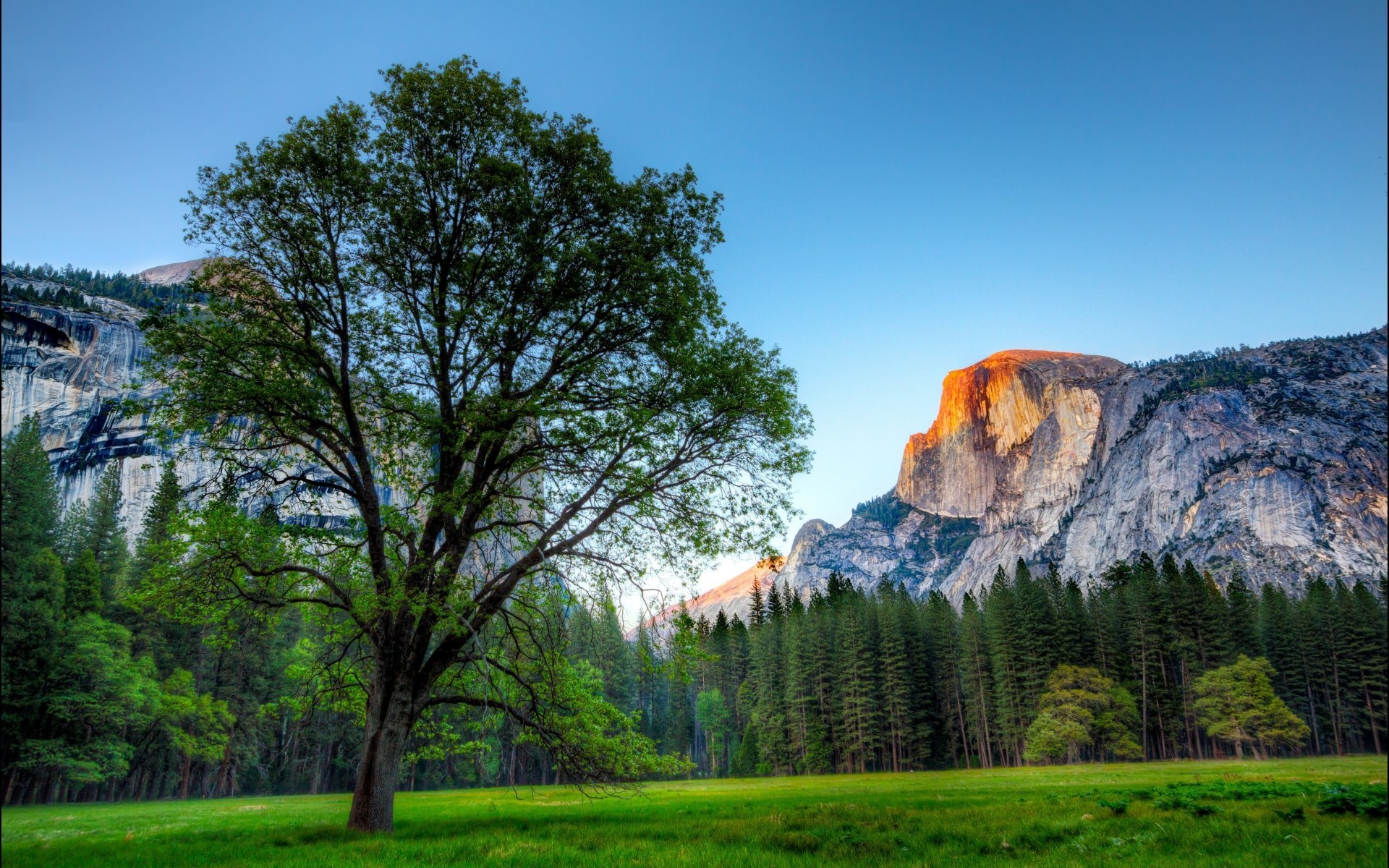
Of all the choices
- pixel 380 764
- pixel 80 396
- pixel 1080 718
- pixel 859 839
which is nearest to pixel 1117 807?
pixel 859 839

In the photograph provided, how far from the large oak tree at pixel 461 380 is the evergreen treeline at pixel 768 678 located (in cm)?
145

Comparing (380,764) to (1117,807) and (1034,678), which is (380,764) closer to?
(1117,807)

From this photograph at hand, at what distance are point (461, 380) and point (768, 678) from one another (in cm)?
7440

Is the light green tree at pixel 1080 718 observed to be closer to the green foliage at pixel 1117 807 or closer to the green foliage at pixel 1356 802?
the green foliage at pixel 1117 807

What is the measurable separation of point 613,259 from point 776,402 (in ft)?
16.0

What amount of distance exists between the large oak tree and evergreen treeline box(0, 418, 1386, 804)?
4.76 ft

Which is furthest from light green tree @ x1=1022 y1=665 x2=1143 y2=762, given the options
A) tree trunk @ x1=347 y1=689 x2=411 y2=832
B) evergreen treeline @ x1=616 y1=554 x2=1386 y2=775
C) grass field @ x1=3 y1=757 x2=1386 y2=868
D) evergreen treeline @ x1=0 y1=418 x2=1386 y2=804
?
tree trunk @ x1=347 y1=689 x2=411 y2=832

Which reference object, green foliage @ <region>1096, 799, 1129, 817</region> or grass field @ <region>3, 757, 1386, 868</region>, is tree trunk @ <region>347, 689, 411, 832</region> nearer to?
grass field @ <region>3, 757, 1386, 868</region>

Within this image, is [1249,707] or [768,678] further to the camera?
[768,678]

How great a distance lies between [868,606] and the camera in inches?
3398

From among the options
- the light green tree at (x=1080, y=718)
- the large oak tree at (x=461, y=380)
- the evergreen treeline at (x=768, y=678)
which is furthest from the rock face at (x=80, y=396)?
the light green tree at (x=1080, y=718)

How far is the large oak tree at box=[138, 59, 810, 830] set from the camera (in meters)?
14.2

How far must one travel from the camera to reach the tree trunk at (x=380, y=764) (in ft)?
45.6

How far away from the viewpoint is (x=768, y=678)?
269 ft
